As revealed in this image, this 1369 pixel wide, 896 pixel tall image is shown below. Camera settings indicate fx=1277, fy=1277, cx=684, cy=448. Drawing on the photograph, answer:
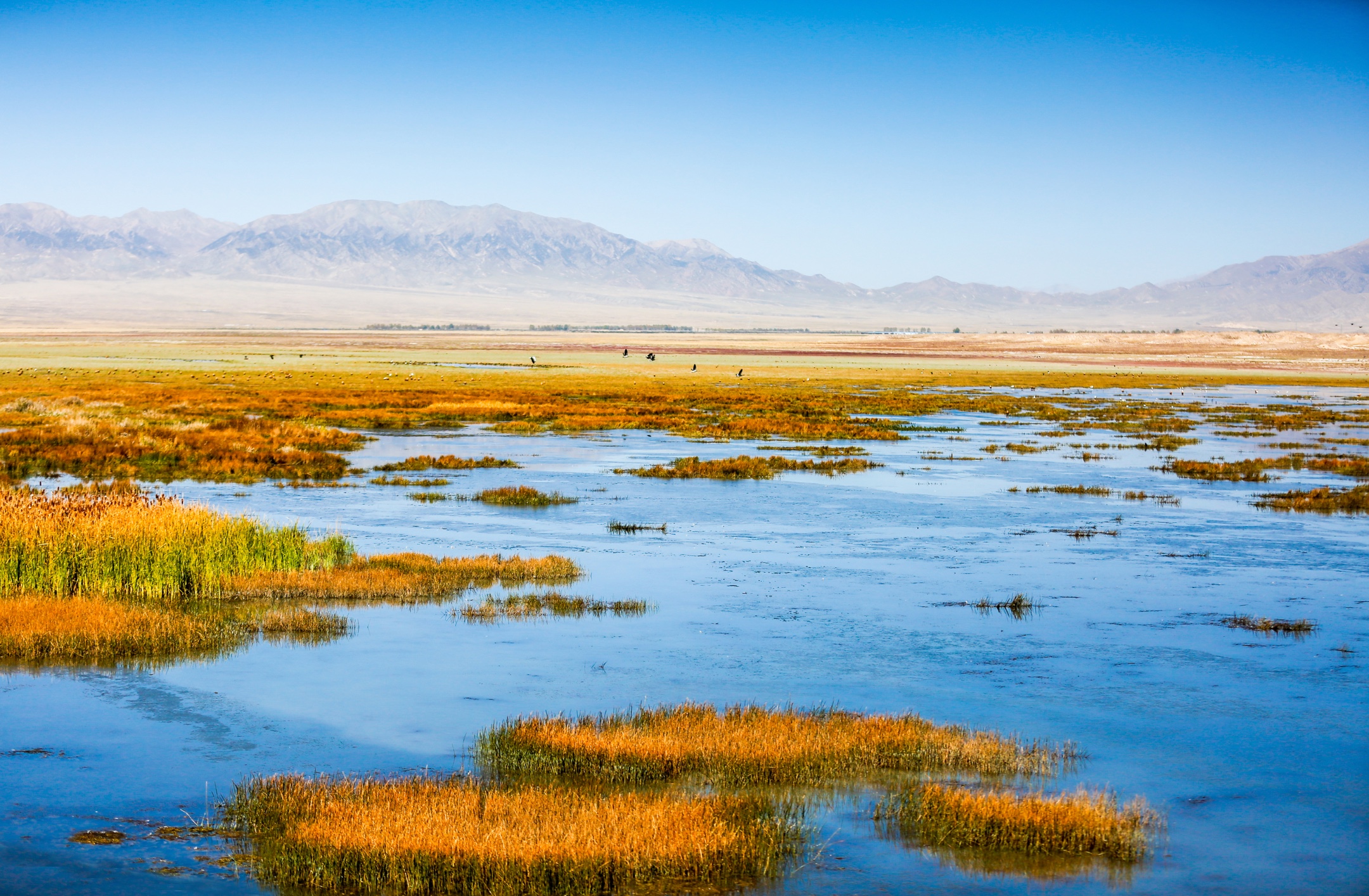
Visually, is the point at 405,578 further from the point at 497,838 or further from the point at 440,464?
the point at 440,464

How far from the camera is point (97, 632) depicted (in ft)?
54.3

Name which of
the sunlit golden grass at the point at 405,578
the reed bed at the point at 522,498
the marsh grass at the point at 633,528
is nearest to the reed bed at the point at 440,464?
the reed bed at the point at 522,498

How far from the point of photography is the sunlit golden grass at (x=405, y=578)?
20.2 m

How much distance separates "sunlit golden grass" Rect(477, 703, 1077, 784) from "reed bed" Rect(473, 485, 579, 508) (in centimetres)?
1852

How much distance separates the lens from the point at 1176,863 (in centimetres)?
1036

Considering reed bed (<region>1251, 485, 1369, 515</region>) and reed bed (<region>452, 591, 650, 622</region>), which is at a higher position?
reed bed (<region>1251, 485, 1369, 515</region>)

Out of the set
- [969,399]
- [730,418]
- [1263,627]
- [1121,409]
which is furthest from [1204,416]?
[1263,627]

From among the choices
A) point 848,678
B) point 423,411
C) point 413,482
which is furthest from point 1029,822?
point 423,411

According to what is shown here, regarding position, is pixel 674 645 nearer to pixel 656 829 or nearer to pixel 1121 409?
pixel 656 829

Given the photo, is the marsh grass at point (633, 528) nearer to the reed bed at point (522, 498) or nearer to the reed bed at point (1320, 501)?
the reed bed at point (522, 498)

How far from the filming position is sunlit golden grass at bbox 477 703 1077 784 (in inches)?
478

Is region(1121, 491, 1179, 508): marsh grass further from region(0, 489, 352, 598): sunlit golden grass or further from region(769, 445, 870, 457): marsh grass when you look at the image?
region(0, 489, 352, 598): sunlit golden grass

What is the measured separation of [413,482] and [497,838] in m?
26.6

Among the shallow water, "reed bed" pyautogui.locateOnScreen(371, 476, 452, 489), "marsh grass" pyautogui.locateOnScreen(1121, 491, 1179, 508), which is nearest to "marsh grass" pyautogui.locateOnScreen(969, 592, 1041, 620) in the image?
the shallow water
